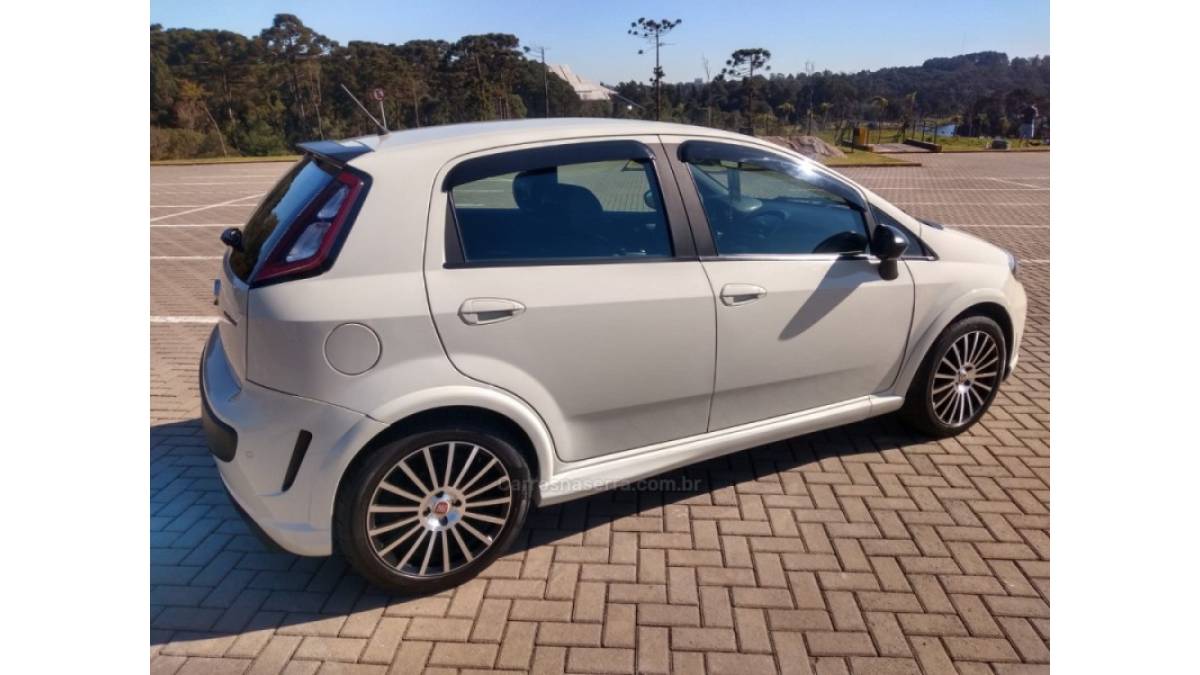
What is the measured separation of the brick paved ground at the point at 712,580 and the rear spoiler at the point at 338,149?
167 centimetres

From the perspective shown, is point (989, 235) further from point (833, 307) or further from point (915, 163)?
point (915, 163)

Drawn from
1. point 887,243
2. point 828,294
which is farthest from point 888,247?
point 828,294

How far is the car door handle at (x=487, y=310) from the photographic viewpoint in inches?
112

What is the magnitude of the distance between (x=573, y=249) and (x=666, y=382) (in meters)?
0.69

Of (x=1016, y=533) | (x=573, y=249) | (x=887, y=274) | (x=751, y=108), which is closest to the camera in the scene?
(x=573, y=249)

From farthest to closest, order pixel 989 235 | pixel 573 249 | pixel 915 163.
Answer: pixel 915 163 → pixel 989 235 → pixel 573 249

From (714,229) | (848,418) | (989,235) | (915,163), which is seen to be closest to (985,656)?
(848,418)

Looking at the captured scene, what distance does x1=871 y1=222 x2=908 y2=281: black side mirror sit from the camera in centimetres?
365

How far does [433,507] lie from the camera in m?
2.99

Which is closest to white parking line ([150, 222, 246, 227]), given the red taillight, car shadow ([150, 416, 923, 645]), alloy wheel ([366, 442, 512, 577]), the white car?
car shadow ([150, 416, 923, 645])

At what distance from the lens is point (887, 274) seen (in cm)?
379

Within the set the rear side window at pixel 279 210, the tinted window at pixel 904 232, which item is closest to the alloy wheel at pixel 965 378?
the tinted window at pixel 904 232

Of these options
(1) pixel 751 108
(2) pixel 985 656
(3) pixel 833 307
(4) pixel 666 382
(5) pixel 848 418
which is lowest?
(2) pixel 985 656

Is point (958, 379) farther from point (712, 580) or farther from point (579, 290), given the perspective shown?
point (579, 290)
